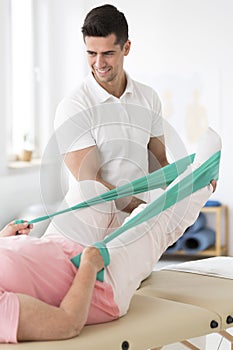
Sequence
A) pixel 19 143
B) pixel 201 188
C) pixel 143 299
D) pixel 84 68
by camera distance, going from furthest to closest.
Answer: pixel 84 68 < pixel 19 143 < pixel 201 188 < pixel 143 299

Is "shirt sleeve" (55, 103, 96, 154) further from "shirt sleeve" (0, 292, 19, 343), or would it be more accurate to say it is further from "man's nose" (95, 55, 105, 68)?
"shirt sleeve" (0, 292, 19, 343)

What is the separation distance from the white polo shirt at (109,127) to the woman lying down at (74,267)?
25 centimetres

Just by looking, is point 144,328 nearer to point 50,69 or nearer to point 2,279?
point 2,279

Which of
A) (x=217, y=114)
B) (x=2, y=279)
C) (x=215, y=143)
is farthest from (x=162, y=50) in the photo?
(x=2, y=279)

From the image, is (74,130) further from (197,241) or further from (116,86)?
(197,241)

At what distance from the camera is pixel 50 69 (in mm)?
5395

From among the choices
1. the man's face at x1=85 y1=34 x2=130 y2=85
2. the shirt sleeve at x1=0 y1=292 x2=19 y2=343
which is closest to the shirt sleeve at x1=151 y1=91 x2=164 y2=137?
the man's face at x1=85 y1=34 x2=130 y2=85

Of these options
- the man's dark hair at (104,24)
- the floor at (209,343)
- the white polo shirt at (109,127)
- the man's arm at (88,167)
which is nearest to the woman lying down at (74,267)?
the man's arm at (88,167)

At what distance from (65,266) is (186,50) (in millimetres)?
3666

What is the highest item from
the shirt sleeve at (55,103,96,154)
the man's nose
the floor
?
the man's nose

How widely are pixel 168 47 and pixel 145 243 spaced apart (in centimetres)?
347

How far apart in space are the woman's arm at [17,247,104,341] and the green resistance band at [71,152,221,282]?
18 cm

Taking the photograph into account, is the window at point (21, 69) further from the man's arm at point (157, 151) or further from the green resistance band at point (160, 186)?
the green resistance band at point (160, 186)

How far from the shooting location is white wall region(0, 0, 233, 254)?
5.25 m
